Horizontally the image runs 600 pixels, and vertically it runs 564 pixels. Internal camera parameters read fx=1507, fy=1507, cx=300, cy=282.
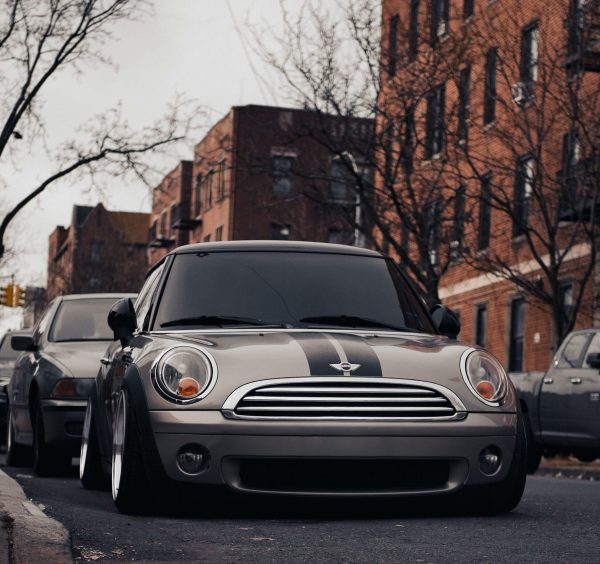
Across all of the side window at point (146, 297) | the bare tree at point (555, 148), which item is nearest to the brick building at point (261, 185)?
the bare tree at point (555, 148)

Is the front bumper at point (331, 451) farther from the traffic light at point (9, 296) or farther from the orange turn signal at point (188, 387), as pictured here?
the traffic light at point (9, 296)

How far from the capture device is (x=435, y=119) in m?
26.1

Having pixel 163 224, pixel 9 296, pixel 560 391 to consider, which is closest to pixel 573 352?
pixel 560 391

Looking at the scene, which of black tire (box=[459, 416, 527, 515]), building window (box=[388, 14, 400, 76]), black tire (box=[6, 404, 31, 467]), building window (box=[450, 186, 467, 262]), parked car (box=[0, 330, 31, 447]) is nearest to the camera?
black tire (box=[459, 416, 527, 515])

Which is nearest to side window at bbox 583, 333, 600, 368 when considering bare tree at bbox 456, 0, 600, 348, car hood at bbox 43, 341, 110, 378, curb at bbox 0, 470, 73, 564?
bare tree at bbox 456, 0, 600, 348

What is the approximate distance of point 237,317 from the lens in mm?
8125

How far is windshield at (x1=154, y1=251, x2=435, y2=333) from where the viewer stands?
26.8 feet

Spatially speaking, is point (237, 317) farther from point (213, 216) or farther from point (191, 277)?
point (213, 216)

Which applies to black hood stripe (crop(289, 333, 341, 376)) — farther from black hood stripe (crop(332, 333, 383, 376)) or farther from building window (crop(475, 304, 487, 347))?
building window (crop(475, 304, 487, 347))

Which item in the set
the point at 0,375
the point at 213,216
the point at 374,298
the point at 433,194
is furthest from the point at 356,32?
the point at 213,216

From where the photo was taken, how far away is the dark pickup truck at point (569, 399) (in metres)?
16.5

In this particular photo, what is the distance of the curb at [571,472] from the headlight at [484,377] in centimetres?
1034

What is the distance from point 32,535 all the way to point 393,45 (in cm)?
2217

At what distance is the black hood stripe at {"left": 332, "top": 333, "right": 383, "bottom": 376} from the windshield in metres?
0.55
